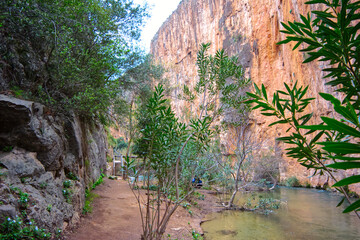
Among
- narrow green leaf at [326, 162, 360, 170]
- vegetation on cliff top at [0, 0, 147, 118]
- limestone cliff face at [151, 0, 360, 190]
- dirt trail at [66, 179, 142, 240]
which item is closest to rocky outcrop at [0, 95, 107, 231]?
dirt trail at [66, 179, 142, 240]

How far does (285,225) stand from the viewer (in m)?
7.73

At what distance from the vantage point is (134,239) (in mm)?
Result: 5109

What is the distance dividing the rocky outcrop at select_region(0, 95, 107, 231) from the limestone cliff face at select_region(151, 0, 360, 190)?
1056 centimetres

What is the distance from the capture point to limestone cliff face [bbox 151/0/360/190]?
61.9 ft

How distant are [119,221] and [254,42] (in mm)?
26928

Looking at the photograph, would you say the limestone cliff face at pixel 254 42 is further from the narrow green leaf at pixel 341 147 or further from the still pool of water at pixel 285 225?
the narrow green leaf at pixel 341 147

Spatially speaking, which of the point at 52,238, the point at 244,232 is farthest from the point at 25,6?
the point at 244,232

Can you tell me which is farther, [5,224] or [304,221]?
[304,221]

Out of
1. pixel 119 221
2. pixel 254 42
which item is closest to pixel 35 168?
pixel 119 221

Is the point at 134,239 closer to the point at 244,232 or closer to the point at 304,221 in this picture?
the point at 244,232

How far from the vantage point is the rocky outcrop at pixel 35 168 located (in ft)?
12.6

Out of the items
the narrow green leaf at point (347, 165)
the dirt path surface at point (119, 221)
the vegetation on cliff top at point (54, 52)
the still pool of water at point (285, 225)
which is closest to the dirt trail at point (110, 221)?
the dirt path surface at point (119, 221)

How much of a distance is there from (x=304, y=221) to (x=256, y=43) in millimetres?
23507

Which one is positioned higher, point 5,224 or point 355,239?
point 5,224
